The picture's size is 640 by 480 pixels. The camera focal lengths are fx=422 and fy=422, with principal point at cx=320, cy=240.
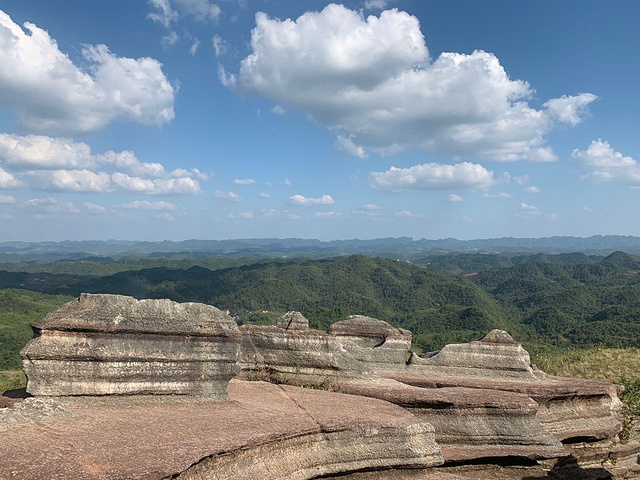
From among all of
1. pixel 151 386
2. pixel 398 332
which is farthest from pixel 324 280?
pixel 151 386

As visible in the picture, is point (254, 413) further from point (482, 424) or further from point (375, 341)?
point (375, 341)

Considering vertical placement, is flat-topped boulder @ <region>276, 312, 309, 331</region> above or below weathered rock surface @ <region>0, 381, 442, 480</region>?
above

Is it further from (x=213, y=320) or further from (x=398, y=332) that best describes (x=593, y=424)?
(x=213, y=320)

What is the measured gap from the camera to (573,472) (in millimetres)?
14875

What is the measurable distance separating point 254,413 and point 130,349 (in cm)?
379

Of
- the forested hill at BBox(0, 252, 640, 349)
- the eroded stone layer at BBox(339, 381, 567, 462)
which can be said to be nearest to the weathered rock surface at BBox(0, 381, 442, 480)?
the eroded stone layer at BBox(339, 381, 567, 462)

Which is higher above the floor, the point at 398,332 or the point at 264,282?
the point at 398,332

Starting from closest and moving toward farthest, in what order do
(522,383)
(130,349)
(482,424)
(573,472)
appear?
(130,349) < (482,424) < (573,472) < (522,383)

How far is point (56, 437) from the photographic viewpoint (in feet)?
28.0

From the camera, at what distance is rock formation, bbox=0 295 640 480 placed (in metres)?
8.75

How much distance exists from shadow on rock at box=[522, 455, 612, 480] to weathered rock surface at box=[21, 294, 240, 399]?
37.9 feet

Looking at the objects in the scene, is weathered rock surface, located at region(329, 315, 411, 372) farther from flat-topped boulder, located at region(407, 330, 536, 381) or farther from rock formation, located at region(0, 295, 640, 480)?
rock formation, located at region(0, 295, 640, 480)

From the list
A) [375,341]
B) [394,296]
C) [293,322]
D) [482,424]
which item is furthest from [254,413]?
[394,296]

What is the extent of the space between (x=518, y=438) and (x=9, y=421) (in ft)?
47.7
